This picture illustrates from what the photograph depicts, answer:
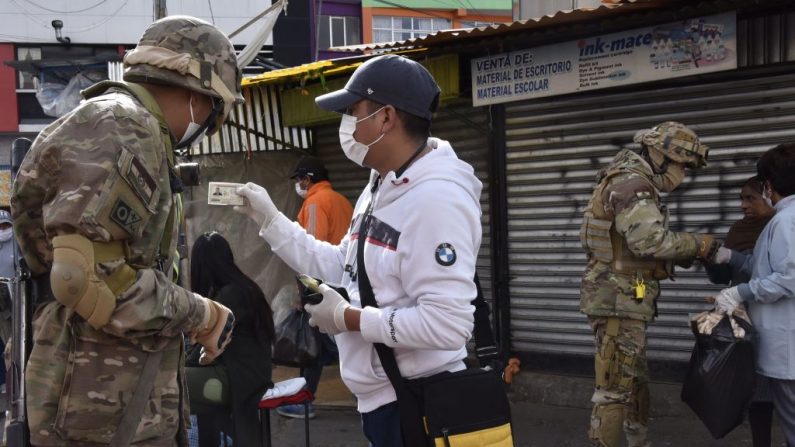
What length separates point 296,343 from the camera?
583 centimetres

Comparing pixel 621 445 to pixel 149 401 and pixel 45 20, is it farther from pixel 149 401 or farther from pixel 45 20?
pixel 45 20

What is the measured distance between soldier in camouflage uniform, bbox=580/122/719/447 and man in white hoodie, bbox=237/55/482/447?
94.3 inches

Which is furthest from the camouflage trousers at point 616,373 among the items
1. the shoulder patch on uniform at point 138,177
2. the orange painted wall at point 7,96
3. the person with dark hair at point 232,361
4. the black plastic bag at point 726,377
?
the orange painted wall at point 7,96

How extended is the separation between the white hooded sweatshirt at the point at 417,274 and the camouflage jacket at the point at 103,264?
1.89 ft

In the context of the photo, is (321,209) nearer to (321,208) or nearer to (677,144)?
(321,208)

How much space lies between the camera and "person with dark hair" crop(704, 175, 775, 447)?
4.96 metres

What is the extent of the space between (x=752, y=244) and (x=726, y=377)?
1.10 m

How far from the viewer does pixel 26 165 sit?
2350mm

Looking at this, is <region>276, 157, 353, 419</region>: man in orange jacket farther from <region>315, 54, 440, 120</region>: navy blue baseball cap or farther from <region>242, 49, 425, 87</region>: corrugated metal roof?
<region>315, 54, 440, 120</region>: navy blue baseball cap

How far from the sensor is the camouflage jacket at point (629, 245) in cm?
482

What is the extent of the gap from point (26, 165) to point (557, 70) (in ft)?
15.6

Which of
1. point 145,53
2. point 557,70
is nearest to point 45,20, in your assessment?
point 557,70

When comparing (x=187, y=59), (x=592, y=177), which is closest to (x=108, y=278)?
(x=187, y=59)

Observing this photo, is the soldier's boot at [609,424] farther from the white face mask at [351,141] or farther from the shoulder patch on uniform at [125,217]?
the shoulder patch on uniform at [125,217]
